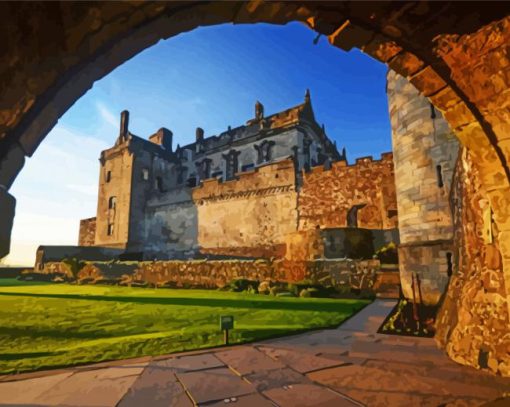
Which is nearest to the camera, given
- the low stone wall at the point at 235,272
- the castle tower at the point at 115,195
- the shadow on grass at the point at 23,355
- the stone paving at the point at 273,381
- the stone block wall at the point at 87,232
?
the stone paving at the point at 273,381

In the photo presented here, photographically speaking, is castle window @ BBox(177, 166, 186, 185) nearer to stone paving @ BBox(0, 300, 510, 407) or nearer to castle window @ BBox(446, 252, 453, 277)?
castle window @ BBox(446, 252, 453, 277)

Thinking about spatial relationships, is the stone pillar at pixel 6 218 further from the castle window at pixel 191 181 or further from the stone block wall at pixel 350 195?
the castle window at pixel 191 181

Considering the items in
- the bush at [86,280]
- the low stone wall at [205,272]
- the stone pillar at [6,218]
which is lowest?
the bush at [86,280]

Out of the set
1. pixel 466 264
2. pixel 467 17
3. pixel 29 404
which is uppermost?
pixel 467 17

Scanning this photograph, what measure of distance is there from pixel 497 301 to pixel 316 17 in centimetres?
400

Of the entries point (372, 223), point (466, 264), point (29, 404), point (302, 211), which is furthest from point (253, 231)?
point (29, 404)

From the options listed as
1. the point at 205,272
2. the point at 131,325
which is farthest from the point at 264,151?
the point at 131,325

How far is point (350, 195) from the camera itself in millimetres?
19500

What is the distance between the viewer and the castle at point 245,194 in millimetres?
18594

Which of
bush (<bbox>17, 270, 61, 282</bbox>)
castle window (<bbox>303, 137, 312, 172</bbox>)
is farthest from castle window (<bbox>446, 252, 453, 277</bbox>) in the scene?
bush (<bbox>17, 270, 61, 282</bbox>)

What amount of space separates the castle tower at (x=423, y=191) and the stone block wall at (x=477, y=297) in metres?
2.77

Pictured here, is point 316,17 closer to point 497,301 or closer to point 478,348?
point 497,301

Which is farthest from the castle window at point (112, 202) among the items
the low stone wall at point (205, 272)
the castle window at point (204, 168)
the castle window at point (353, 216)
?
the castle window at point (353, 216)

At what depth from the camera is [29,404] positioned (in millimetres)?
2723
